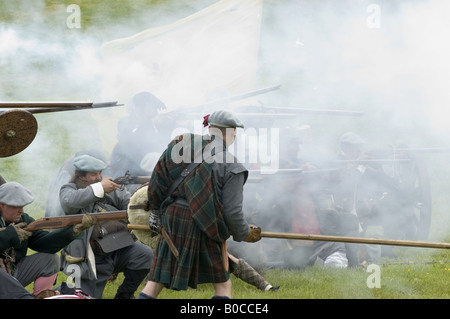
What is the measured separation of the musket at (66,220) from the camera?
476 cm

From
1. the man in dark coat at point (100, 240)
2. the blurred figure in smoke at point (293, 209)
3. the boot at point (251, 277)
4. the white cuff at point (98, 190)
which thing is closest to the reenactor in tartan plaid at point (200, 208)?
the white cuff at point (98, 190)

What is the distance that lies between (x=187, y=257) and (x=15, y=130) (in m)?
1.38

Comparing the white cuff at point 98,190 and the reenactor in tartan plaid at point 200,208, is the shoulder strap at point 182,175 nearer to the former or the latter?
the reenactor in tartan plaid at point 200,208

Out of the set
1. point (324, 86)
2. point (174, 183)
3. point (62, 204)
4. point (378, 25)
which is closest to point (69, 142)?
point (324, 86)

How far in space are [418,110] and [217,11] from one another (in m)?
2.93

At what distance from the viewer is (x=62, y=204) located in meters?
5.06

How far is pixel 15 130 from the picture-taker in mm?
4414

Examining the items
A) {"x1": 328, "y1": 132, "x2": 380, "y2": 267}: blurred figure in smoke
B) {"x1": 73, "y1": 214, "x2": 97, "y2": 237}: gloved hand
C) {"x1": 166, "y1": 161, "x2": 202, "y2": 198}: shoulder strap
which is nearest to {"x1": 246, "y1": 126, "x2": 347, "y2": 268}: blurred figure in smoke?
{"x1": 328, "y1": 132, "x2": 380, "y2": 267}: blurred figure in smoke

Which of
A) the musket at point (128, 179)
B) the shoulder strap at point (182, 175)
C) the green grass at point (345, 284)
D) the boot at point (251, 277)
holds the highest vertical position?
the shoulder strap at point (182, 175)

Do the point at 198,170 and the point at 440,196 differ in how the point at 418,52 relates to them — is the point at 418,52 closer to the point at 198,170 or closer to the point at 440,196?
the point at 440,196

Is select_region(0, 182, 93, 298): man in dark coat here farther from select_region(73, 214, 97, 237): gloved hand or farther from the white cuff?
the white cuff

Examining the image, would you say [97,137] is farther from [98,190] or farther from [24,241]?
[24,241]

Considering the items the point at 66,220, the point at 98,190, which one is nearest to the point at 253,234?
the point at 98,190

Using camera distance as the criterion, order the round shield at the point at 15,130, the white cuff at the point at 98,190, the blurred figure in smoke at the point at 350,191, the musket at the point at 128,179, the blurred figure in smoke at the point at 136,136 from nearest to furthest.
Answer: the round shield at the point at 15,130 < the white cuff at the point at 98,190 < the musket at the point at 128,179 < the blurred figure in smoke at the point at 136,136 < the blurred figure in smoke at the point at 350,191
